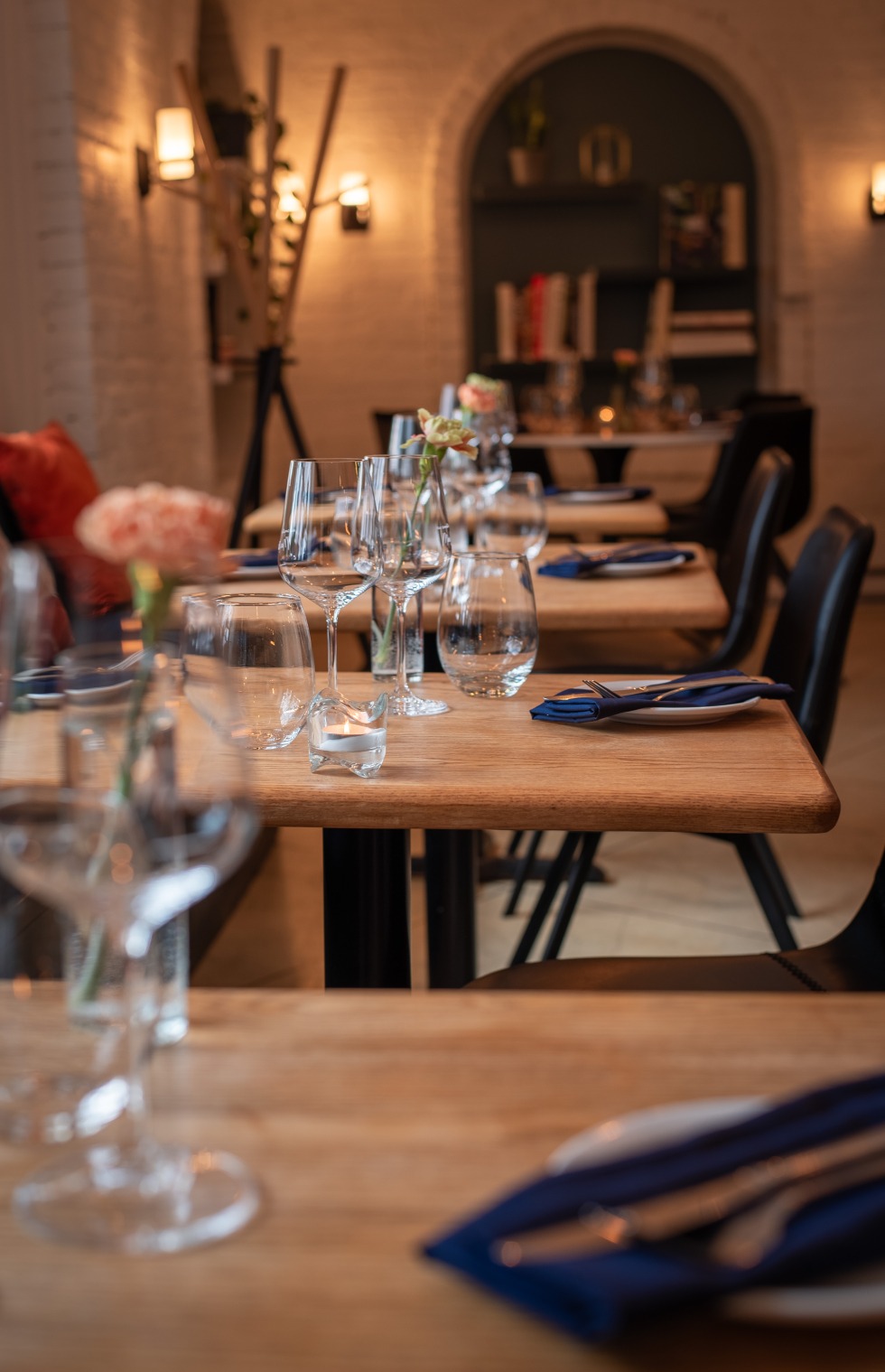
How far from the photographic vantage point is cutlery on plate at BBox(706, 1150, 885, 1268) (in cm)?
53

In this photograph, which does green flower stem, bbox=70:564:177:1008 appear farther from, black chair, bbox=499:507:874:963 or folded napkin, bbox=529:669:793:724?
black chair, bbox=499:507:874:963

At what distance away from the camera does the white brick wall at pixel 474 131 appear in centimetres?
687

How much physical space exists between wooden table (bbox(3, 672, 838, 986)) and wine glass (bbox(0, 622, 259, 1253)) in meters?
0.61

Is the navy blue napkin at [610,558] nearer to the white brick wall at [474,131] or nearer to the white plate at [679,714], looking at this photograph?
the white plate at [679,714]

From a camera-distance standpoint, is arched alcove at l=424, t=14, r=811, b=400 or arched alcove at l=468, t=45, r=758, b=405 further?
arched alcove at l=468, t=45, r=758, b=405

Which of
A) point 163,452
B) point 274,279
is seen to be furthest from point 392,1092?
point 274,279

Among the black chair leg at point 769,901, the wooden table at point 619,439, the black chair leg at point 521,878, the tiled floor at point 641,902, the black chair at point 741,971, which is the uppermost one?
the wooden table at point 619,439

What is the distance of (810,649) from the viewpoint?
2.08 meters

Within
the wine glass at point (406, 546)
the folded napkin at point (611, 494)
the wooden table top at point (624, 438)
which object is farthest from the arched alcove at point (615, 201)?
the wine glass at point (406, 546)

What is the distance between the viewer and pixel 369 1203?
601mm

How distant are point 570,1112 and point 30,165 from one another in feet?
14.8

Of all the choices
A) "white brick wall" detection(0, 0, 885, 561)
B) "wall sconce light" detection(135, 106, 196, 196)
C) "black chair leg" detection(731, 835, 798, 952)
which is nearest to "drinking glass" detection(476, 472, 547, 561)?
"black chair leg" detection(731, 835, 798, 952)

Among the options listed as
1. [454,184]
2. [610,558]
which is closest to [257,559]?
[610,558]

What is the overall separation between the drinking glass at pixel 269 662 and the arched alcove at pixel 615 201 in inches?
237
